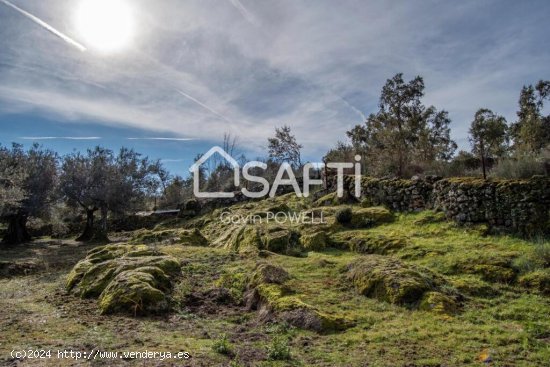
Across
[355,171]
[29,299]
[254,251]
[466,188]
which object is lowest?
[29,299]

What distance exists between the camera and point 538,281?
21.0 ft

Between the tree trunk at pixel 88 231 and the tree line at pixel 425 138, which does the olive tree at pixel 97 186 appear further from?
the tree line at pixel 425 138

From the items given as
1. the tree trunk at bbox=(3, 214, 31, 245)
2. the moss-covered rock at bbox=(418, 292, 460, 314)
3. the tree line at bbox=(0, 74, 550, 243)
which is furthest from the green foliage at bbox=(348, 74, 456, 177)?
the tree trunk at bbox=(3, 214, 31, 245)

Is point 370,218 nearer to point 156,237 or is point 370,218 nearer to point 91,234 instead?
point 156,237

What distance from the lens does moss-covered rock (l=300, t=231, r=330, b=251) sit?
1044 centimetres

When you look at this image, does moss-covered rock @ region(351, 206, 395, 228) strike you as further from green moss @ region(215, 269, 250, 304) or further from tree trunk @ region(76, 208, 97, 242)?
tree trunk @ region(76, 208, 97, 242)

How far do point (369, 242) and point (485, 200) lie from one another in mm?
3125

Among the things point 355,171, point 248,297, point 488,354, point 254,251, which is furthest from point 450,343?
point 355,171

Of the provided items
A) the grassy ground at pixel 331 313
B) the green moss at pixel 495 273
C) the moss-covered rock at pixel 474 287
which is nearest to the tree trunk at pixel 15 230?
the grassy ground at pixel 331 313

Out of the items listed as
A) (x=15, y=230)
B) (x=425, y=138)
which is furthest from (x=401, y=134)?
(x=15, y=230)

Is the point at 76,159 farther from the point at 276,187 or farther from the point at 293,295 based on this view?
the point at 293,295

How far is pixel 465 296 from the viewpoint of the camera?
6.26m

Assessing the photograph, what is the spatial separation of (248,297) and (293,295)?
89cm

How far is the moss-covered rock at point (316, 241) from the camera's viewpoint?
10.4 meters
